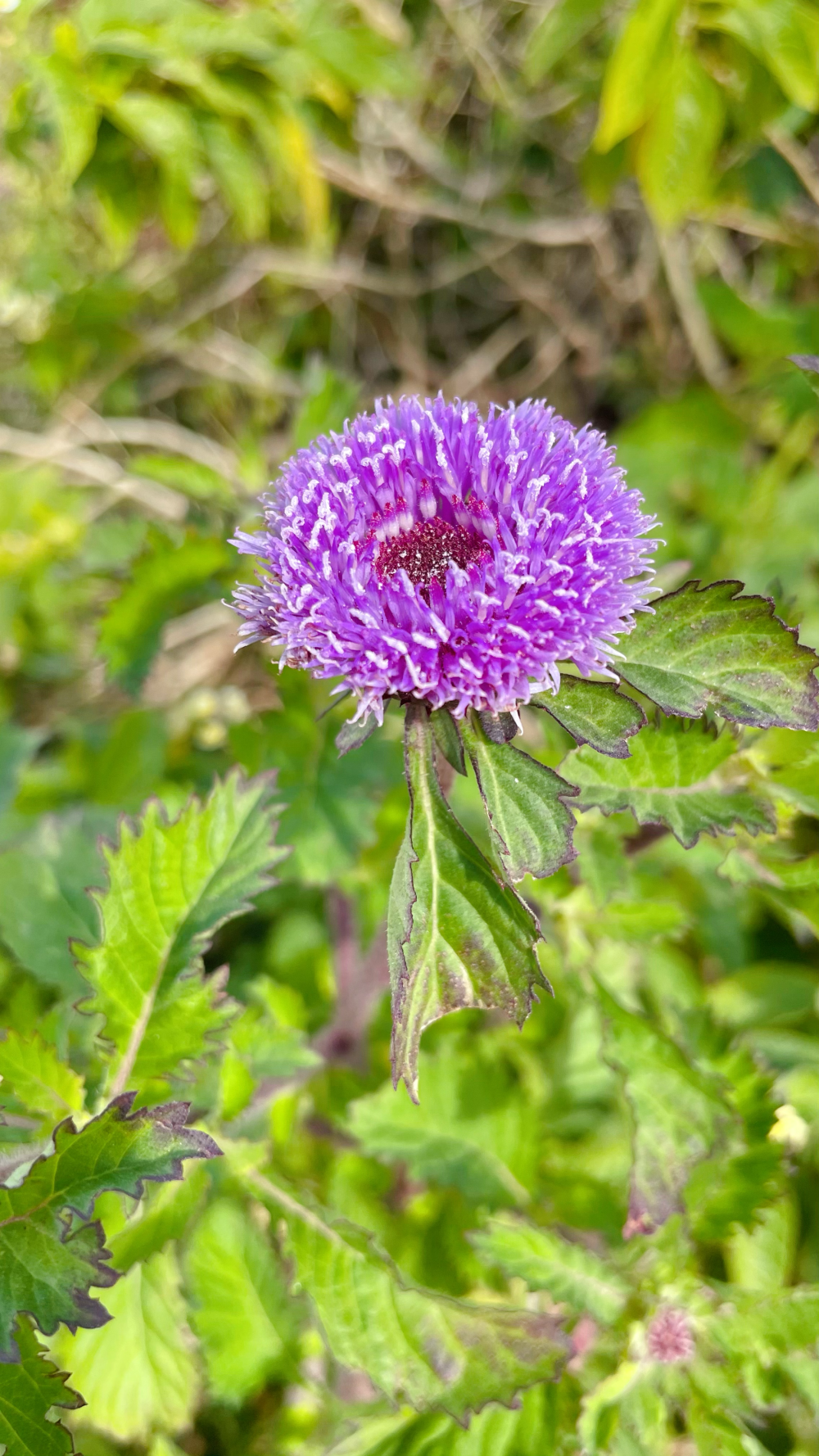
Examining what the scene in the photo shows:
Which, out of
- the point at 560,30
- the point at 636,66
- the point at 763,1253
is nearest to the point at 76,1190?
the point at 763,1253

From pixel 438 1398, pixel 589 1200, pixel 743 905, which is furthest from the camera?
pixel 743 905

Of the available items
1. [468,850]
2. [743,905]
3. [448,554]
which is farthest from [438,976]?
[743,905]

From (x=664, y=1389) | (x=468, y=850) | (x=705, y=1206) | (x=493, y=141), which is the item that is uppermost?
(x=493, y=141)

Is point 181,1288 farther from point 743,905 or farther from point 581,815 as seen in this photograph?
point 743,905

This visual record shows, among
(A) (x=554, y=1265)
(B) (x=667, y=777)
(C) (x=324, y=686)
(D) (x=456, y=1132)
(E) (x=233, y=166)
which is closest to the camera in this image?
(B) (x=667, y=777)

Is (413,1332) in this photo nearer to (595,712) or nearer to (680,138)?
(595,712)

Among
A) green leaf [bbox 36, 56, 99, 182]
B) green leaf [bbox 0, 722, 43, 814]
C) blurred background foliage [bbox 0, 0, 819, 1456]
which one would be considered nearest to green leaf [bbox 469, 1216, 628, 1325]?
blurred background foliage [bbox 0, 0, 819, 1456]
